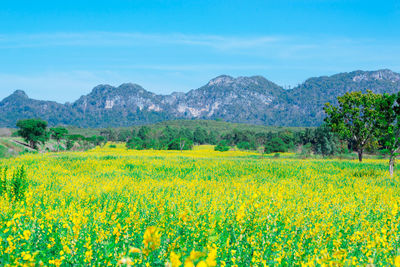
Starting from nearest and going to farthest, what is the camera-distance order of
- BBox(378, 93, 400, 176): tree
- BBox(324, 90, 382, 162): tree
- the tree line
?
BBox(378, 93, 400, 176): tree, the tree line, BBox(324, 90, 382, 162): tree

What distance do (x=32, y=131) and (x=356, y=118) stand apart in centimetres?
6092

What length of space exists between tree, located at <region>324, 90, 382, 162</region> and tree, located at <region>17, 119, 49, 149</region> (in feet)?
187

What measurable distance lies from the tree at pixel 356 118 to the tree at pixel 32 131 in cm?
5713

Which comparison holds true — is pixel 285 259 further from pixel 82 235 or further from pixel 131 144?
pixel 131 144

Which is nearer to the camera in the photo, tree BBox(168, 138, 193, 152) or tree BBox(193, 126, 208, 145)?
tree BBox(168, 138, 193, 152)

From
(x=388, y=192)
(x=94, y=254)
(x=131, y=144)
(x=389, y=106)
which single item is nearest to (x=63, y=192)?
(x=94, y=254)

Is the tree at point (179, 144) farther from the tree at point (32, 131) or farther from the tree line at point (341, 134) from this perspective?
the tree at point (32, 131)

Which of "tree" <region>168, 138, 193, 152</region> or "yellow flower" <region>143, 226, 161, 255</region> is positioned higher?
"yellow flower" <region>143, 226, 161, 255</region>

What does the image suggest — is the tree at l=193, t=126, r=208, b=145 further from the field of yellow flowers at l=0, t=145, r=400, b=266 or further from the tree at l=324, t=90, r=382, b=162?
the field of yellow flowers at l=0, t=145, r=400, b=266

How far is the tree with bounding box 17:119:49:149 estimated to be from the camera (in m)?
59.8

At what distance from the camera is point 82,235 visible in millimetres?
5629

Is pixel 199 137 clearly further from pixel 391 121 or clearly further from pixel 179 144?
pixel 391 121

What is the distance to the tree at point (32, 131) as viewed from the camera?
196 feet

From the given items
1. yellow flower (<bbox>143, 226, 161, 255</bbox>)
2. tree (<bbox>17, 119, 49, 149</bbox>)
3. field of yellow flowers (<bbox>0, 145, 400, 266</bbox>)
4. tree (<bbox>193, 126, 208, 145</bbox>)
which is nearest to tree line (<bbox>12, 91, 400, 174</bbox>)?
tree (<bbox>17, 119, 49, 149</bbox>)
